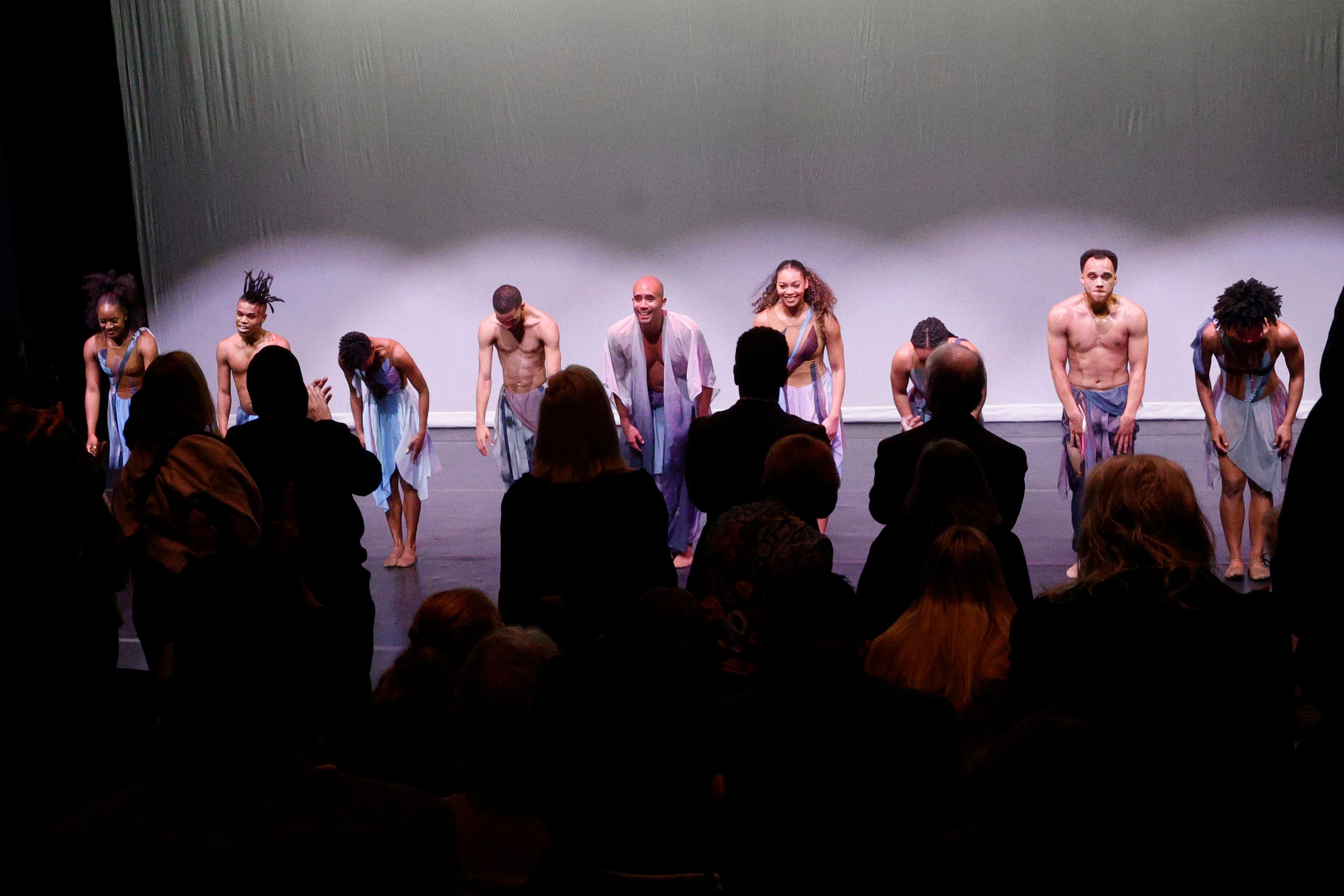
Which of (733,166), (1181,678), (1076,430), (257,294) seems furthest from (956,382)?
(733,166)

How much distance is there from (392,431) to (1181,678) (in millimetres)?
5013

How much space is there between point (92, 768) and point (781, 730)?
5.19 ft

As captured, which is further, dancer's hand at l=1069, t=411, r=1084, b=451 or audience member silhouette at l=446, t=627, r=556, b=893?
dancer's hand at l=1069, t=411, r=1084, b=451

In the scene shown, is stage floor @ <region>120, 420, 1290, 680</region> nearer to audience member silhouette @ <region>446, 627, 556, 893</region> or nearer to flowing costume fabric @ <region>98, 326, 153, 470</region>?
audience member silhouette @ <region>446, 627, 556, 893</region>

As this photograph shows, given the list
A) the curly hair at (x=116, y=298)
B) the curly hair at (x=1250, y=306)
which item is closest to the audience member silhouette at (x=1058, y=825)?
the curly hair at (x=1250, y=306)

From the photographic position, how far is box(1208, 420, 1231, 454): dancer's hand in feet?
17.5

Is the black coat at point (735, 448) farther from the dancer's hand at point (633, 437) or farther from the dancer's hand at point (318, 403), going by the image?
the dancer's hand at point (633, 437)

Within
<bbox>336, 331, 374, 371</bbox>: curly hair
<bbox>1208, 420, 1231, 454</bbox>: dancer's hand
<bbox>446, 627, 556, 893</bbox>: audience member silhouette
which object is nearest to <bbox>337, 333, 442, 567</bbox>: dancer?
<bbox>336, 331, 374, 371</bbox>: curly hair

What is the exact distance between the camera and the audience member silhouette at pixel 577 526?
2.67 m

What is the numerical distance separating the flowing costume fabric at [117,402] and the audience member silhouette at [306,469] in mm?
5156

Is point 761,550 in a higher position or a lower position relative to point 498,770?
higher

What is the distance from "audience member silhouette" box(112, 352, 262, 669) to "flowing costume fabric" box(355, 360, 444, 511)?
10.7ft

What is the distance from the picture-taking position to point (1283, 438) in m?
5.28

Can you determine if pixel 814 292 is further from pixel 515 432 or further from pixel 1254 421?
pixel 1254 421
